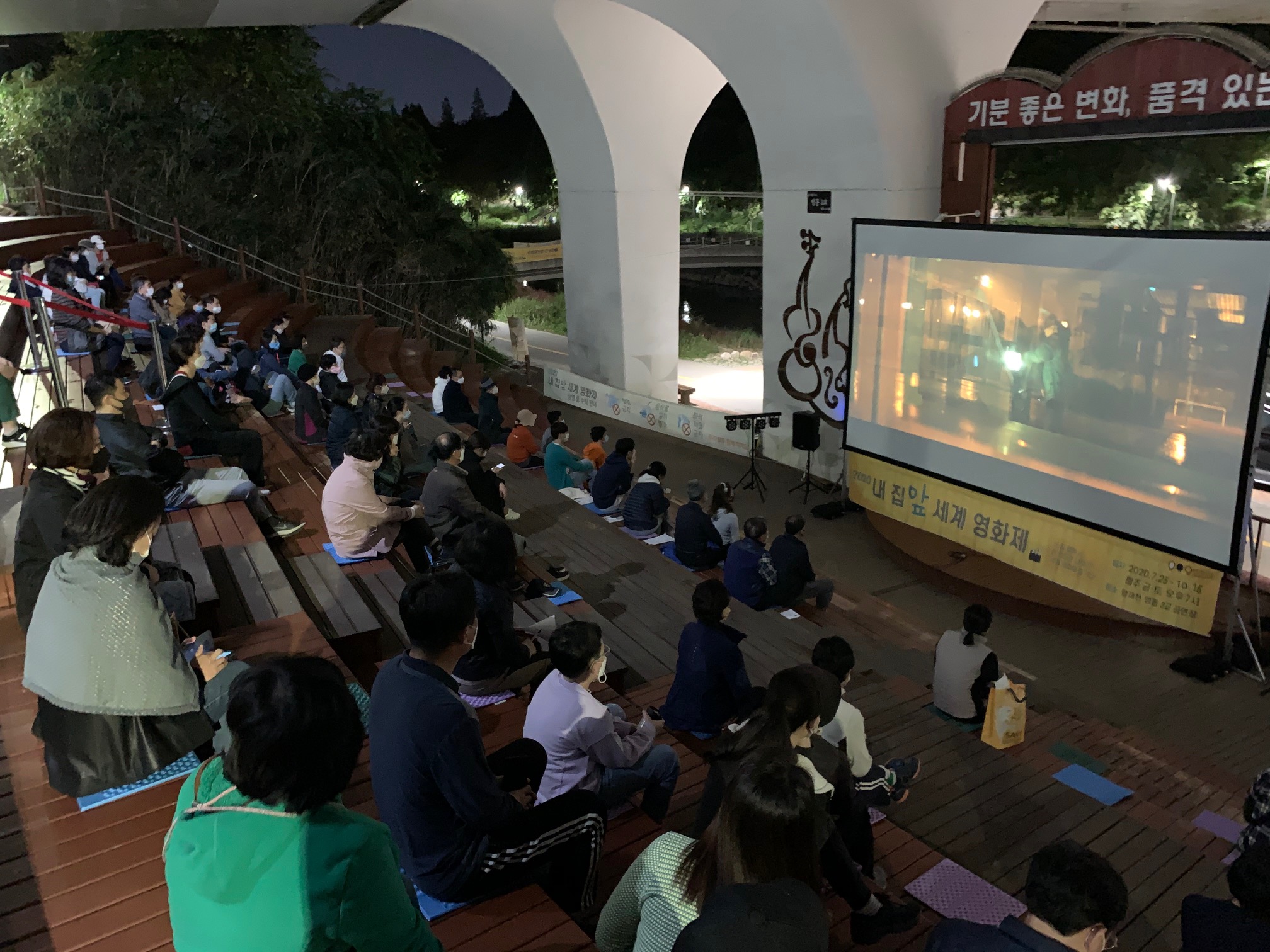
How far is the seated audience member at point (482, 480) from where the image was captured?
6.93 m

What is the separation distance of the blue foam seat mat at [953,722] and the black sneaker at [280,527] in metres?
4.10

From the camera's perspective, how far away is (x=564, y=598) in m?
5.76

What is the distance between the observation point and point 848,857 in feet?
9.48

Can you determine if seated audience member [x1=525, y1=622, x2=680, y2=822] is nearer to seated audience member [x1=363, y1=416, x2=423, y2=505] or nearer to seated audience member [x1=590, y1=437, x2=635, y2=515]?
seated audience member [x1=363, y1=416, x2=423, y2=505]

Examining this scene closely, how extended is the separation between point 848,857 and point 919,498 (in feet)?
20.5

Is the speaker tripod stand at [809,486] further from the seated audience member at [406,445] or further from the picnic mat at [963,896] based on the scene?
the picnic mat at [963,896]

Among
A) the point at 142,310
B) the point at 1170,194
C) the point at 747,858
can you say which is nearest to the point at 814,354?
the point at 142,310

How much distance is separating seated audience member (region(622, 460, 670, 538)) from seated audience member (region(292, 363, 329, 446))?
9.52ft

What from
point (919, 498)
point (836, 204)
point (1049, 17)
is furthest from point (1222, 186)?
point (919, 498)

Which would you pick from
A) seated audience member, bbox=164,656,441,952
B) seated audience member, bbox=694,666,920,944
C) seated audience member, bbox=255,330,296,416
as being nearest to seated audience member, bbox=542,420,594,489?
seated audience member, bbox=255,330,296,416

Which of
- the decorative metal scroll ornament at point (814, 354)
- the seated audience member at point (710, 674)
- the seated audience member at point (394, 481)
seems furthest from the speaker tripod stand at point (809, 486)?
the seated audience member at point (710, 674)

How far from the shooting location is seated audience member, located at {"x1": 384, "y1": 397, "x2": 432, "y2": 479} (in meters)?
6.77

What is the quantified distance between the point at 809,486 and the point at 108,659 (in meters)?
9.06

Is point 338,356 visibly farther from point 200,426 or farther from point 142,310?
point 200,426
